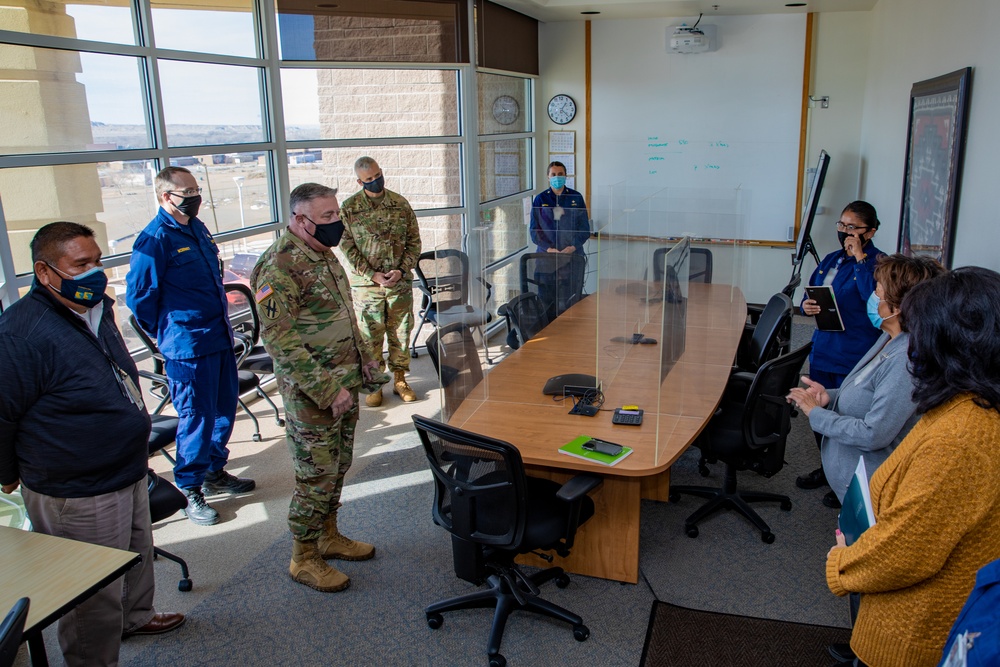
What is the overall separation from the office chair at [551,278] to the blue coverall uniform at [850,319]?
1.84 meters

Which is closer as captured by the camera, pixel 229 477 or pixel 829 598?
pixel 829 598

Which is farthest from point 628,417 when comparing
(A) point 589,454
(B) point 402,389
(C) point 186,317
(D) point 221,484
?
(B) point 402,389

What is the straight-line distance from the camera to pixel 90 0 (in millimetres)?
4016

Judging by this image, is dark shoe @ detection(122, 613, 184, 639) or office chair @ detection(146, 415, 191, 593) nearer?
dark shoe @ detection(122, 613, 184, 639)

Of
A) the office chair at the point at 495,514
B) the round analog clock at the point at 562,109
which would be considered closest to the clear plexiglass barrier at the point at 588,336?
the office chair at the point at 495,514

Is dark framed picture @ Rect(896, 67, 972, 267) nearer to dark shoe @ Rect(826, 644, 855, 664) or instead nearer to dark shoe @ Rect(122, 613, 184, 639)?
dark shoe @ Rect(826, 644, 855, 664)

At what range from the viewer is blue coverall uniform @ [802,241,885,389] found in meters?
3.86

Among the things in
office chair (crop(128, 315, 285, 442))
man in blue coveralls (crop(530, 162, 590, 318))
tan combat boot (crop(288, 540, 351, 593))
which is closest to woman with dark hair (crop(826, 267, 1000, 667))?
tan combat boot (crop(288, 540, 351, 593))

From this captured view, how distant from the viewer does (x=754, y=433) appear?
346cm

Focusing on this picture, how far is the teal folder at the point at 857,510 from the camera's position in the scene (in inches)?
75.3

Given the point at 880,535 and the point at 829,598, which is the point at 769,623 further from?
the point at 880,535

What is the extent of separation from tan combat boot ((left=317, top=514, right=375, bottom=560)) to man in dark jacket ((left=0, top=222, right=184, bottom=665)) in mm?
1009

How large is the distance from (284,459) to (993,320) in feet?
12.6

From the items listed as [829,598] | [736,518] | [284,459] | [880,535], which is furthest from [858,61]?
[880,535]
